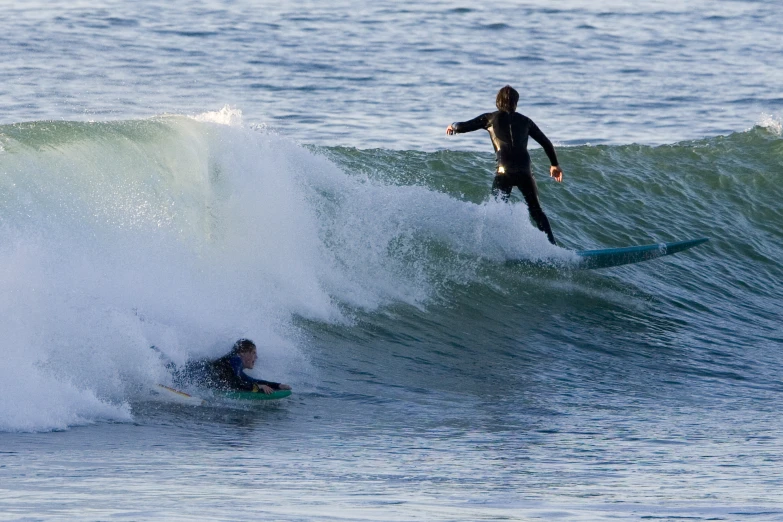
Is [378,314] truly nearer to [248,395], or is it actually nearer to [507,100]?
[507,100]

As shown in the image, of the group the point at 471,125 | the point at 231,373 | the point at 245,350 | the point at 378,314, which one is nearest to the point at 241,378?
the point at 231,373

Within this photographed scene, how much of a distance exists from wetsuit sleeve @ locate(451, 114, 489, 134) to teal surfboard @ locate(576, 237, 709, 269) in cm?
181

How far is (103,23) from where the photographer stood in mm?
29969

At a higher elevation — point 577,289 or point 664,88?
point 664,88

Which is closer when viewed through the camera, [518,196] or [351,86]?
[518,196]

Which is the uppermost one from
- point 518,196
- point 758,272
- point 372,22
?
point 372,22

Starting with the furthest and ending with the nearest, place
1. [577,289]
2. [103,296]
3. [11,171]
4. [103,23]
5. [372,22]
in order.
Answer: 1. [372,22]
2. [103,23]
3. [577,289]
4. [11,171]
5. [103,296]

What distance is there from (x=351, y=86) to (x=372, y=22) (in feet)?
30.0

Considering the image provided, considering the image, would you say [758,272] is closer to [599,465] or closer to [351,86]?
[599,465]

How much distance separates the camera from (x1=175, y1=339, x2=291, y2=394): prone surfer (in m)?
8.44

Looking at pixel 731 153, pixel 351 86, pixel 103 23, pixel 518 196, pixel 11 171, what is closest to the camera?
pixel 11 171

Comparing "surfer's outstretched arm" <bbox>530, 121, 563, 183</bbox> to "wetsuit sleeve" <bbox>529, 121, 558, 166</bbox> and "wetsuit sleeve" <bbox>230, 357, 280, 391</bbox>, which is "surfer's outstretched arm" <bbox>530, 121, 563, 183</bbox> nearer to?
"wetsuit sleeve" <bbox>529, 121, 558, 166</bbox>

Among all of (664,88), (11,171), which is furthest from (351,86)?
(11,171)

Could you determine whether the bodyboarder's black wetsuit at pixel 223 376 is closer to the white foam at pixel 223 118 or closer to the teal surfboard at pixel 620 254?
the white foam at pixel 223 118
